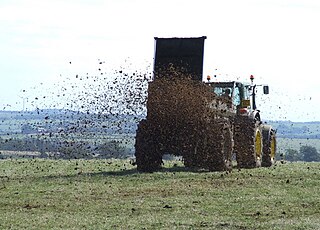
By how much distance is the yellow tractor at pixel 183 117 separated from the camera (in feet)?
75.9

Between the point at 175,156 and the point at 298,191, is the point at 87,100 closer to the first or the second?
the point at 175,156

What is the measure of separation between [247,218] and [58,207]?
3985 mm

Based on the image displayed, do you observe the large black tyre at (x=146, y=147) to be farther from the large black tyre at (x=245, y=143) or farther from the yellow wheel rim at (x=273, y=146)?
the yellow wheel rim at (x=273, y=146)

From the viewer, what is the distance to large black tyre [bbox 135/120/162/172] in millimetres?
23500

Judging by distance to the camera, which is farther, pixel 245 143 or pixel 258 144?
pixel 258 144

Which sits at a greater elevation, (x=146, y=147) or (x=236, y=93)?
(x=236, y=93)

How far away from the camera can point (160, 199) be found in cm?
1650

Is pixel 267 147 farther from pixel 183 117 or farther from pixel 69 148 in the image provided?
pixel 69 148

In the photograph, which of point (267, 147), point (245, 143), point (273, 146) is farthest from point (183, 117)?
point (273, 146)

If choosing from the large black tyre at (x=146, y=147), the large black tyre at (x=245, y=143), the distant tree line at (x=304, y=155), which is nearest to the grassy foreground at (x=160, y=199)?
the large black tyre at (x=146, y=147)

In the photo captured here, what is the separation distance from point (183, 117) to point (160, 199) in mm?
7084

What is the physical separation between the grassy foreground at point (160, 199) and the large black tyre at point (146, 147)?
1.39 feet

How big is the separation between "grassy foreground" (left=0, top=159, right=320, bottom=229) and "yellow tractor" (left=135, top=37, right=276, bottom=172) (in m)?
0.67

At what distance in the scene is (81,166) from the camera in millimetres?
26750
